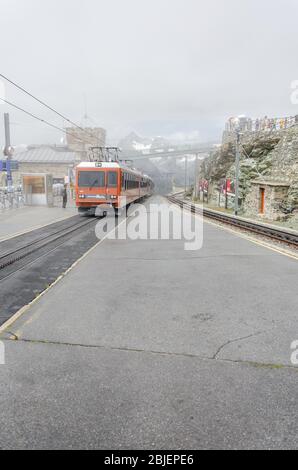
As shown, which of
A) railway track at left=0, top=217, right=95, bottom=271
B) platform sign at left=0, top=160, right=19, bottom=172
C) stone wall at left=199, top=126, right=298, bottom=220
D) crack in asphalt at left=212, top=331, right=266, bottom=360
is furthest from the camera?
platform sign at left=0, top=160, right=19, bottom=172

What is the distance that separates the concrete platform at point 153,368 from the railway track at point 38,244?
11.3 ft

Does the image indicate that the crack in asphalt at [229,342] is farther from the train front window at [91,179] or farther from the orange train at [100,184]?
the train front window at [91,179]

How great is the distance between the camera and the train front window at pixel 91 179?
821 inches

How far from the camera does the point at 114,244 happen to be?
41.5 feet

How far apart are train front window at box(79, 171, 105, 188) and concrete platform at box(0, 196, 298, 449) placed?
14.0 m

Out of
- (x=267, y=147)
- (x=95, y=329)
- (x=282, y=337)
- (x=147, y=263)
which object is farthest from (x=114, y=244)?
(x=267, y=147)

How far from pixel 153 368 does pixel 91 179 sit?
18.0 metres

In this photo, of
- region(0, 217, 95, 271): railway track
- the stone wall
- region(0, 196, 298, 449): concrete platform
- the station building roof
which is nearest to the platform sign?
region(0, 217, 95, 271): railway track

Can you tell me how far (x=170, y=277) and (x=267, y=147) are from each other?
35.2 m

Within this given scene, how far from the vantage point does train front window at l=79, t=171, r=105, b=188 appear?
20.8 meters

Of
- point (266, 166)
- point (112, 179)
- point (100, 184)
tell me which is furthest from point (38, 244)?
point (266, 166)

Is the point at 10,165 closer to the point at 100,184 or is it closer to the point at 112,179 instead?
the point at 100,184

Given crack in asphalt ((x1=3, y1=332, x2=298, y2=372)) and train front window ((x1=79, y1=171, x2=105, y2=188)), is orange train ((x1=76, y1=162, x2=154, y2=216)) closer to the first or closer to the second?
train front window ((x1=79, y1=171, x2=105, y2=188))

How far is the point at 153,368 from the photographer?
154 inches
